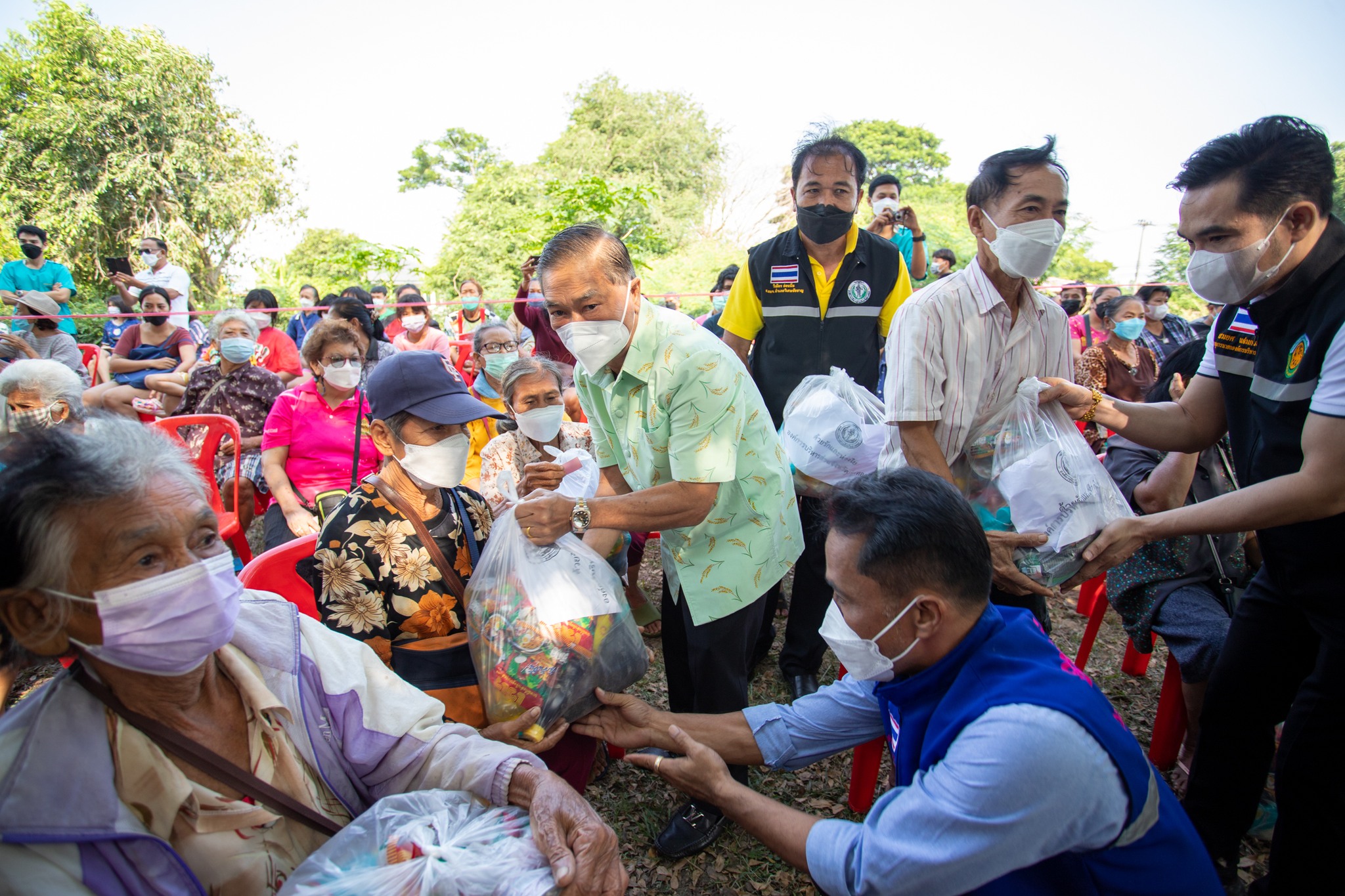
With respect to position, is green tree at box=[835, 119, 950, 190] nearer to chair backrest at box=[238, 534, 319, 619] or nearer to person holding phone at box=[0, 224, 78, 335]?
person holding phone at box=[0, 224, 78, 335]

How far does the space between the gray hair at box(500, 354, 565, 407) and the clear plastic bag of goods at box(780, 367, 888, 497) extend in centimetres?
131

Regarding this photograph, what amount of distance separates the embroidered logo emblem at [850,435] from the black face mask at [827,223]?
1074mm

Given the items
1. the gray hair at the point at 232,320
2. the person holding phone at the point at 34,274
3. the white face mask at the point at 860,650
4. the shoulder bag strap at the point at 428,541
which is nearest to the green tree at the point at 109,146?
the person holding phone at the point at 34,274

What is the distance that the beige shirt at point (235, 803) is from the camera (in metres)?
1.26

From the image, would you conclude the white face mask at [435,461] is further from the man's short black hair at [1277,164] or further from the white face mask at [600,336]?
the man's short black hair at [1277,164]

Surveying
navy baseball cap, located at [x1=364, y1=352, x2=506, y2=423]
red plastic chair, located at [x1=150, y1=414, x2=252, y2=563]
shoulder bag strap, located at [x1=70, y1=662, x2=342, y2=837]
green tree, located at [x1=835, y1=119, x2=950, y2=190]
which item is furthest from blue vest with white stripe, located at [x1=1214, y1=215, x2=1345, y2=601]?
green tree, located at [x1=835, y1=119, x2=950, y2=190]

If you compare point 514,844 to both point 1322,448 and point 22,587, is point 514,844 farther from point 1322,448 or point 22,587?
point 1322,448

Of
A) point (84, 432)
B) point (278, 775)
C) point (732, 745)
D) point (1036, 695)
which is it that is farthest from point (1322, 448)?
point (84, 432)

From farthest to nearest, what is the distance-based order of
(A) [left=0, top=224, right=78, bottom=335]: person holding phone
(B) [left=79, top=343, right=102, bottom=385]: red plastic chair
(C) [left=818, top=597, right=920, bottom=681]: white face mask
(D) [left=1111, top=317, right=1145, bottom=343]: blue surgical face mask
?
(B) [left=79, top=343, right=102, bottom=385]: red plastic chair
(A) [left=0, top=224, right=78, bottom=335]: person holding phone
(D) [left=1111, top=317, right=1145, bottom=343]: blue surgical face mask
(C) [left=818, top=597, right=920, bottom=681]: white face mask

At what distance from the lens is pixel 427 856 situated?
49.9 inches

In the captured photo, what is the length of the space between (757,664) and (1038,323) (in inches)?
90.6

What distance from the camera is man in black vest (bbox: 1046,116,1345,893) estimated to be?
5.73 ft

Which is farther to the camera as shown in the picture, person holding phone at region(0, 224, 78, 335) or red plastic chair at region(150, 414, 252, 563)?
person holding phone at region(0, 224, 78, 335)

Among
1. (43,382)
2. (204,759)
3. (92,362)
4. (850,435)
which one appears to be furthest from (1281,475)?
(92,362)
